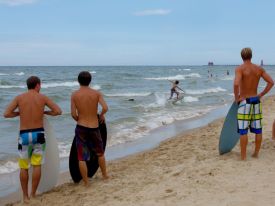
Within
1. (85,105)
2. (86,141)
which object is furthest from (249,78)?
(86,141)

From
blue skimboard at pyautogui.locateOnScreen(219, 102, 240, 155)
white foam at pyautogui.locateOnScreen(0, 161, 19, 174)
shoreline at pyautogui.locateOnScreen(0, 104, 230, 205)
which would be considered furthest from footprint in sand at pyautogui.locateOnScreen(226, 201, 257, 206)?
white foam at pyautogui.locateOnScreen(0, 161, 19, 174)

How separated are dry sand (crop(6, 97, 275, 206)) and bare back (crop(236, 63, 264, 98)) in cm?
96

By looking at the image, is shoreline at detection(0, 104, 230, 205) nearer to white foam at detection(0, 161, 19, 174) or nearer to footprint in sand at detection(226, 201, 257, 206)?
white foam at detection(0, 161, 19, 174)

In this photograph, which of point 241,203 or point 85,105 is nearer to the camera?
point 241,203

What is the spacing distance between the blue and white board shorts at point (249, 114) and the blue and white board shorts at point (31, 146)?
265 centimetres

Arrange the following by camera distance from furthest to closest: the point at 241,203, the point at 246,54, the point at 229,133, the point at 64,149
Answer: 1. the point at 64,149
2. the point at 229,133
3. the point at 246,54
4. the point at 241,203

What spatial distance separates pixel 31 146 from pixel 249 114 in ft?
9.52

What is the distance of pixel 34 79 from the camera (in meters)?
5.18

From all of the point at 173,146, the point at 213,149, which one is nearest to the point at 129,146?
the point at 173,146

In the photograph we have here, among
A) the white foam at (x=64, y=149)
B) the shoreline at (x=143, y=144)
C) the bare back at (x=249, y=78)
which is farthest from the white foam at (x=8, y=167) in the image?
the bare back at (x=249, y=78)

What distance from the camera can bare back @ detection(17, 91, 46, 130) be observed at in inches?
202

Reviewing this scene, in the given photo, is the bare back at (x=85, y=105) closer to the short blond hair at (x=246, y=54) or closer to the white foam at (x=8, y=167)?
the short blond hair at (x=246, y=54)

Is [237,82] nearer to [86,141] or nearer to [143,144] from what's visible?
[86,141]

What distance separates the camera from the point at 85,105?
542 centimetres
